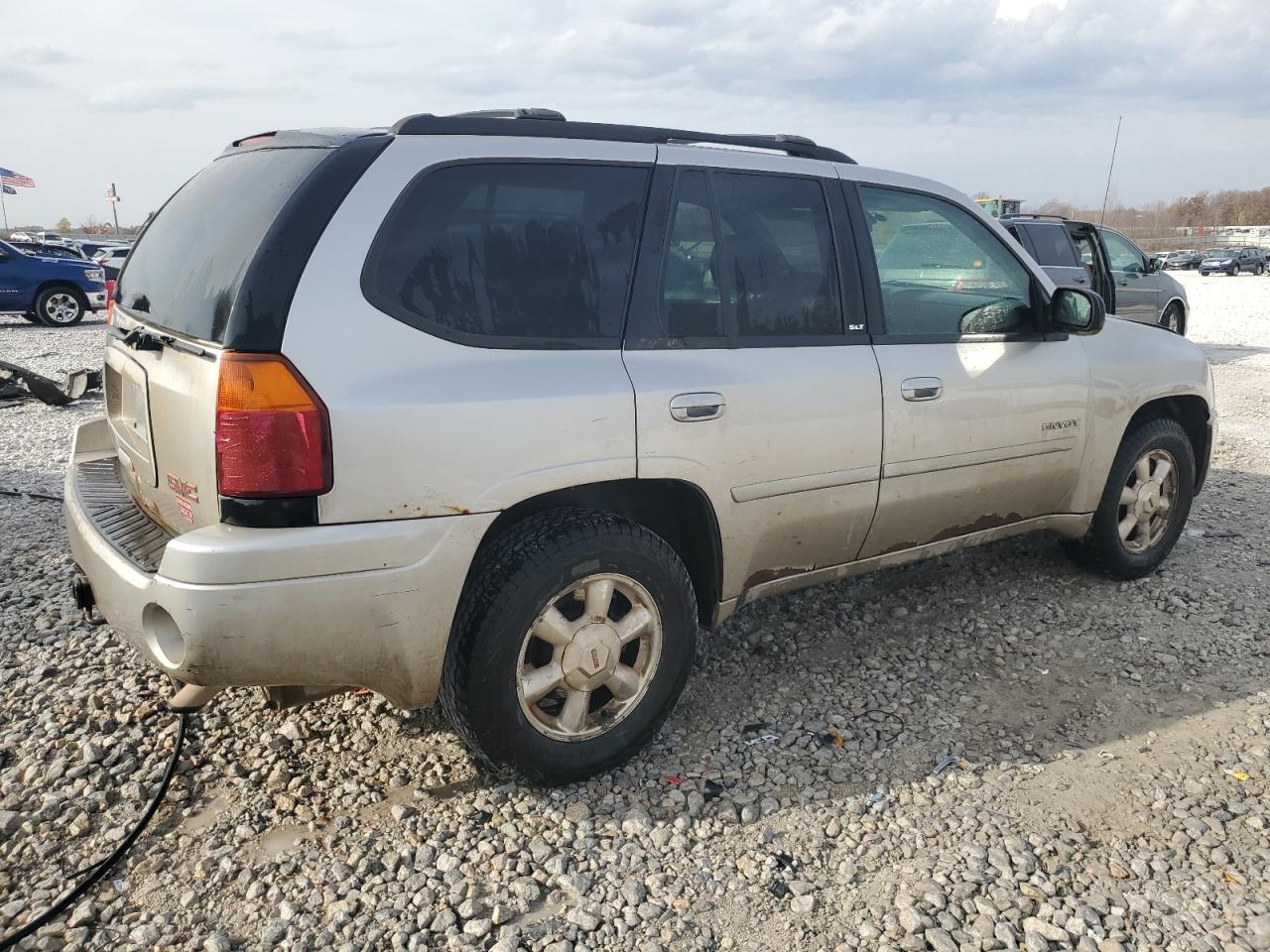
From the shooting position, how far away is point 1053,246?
428 inches

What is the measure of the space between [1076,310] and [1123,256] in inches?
409

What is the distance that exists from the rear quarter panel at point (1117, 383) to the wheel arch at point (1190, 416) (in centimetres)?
11

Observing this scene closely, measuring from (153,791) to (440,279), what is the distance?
176 cm

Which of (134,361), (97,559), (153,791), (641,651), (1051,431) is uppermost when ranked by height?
(134,361)

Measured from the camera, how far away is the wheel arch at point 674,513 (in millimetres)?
2926

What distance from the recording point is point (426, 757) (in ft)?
10.3

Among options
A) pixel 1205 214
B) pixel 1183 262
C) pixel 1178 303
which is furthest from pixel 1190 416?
pixel 1205 214

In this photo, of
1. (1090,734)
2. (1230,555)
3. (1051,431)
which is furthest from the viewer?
(1230,555)

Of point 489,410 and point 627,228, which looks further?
point 627,228

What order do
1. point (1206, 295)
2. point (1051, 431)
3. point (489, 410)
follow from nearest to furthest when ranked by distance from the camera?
point (489, 410), point (1051, 431), point (1206, 295)

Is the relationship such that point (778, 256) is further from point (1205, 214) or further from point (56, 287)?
point (1205, 214)

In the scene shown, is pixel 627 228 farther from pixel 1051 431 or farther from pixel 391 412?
pixel 1051 431

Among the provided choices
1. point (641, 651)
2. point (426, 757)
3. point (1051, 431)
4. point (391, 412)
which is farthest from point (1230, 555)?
point (391, 412)

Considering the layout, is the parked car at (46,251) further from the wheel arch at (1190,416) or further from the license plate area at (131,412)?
the wheel arch at (1190,416)
